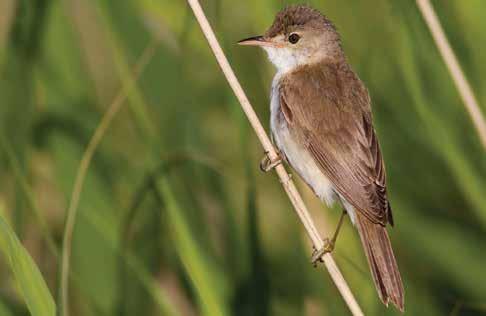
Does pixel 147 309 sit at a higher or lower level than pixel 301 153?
lower

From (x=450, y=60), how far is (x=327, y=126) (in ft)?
2.01

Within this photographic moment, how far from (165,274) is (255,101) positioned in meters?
1.14

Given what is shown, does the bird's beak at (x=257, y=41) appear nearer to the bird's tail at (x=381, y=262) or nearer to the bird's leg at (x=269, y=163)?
the bird's leg at (x=269, y=163)

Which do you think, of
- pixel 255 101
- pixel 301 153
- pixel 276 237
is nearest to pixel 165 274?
pixel 276 237

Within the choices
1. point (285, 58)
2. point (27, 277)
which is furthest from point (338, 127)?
point (27, 277)

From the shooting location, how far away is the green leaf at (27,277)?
2416 millimetres

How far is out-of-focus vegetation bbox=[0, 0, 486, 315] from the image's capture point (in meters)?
3.44

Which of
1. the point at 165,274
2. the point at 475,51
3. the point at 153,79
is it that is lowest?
the point at 165,274

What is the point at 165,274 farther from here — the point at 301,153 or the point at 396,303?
the point at 396,303

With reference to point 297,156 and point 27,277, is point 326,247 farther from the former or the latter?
point 27,277

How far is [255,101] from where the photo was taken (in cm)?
500

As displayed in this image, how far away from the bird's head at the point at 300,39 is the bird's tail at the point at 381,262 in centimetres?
98

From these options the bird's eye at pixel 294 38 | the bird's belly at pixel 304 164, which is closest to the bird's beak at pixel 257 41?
the bird's eye at pixel 294 38

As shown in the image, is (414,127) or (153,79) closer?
(153,79)
